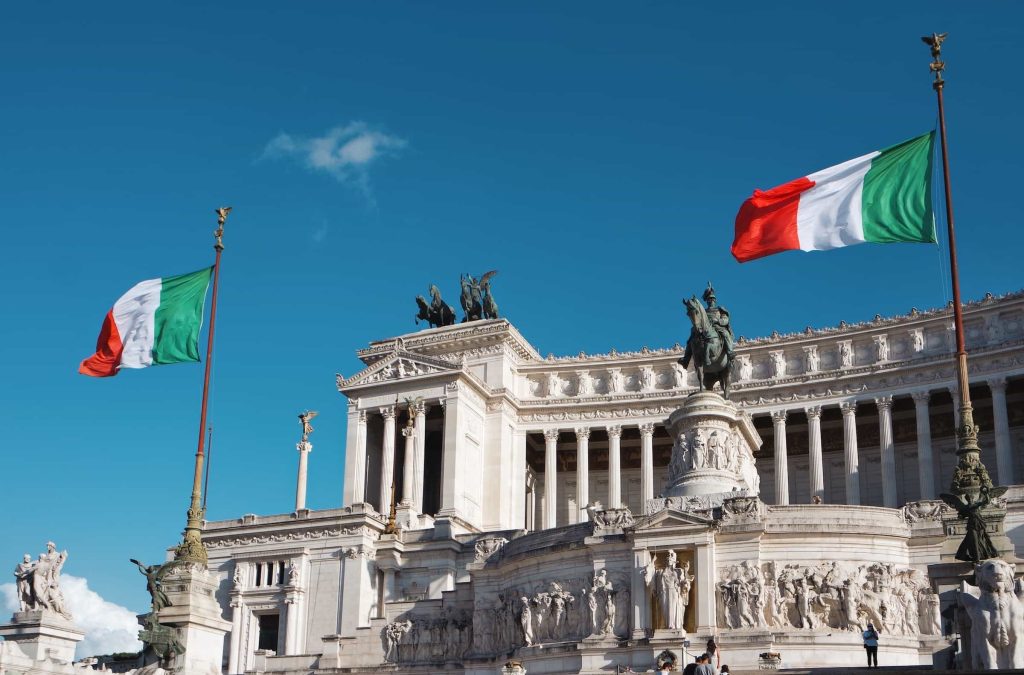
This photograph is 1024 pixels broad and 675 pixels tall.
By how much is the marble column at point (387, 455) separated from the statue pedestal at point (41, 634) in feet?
143

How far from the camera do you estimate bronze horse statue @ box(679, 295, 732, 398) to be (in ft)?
160

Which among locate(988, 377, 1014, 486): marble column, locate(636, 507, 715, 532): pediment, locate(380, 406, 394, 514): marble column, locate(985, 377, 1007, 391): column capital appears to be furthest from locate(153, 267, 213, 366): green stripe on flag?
locate(985, 377, 1007, 391): column capital

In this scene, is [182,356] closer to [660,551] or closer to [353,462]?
[660,551]

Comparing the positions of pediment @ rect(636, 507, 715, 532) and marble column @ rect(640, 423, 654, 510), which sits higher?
marble column @ rect(640, 423, 654, 510)

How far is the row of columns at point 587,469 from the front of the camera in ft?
271

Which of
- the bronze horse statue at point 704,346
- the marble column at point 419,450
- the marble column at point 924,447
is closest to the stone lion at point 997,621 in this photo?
the bronze horse statue at point 704,346

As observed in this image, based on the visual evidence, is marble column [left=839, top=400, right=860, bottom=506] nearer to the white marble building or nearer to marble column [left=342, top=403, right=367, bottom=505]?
the white marble building

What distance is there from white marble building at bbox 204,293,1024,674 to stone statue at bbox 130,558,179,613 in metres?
15.6

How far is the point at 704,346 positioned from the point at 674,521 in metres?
8.61

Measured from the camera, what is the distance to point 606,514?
45000mm

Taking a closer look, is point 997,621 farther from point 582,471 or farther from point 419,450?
point 582,471

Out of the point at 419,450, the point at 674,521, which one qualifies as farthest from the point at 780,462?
the point at 674,521

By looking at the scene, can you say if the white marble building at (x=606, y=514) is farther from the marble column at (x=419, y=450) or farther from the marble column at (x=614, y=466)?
the marble column at (x=614, y=466)

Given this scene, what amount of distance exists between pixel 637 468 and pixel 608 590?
46.6 m
